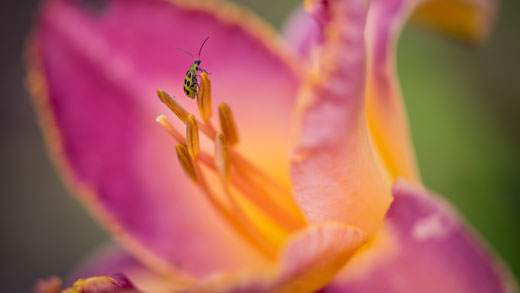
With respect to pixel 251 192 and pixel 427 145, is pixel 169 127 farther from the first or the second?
pixel 427 145

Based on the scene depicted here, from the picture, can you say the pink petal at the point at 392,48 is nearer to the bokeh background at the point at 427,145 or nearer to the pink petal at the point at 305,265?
the pink petal at the point at 305,265

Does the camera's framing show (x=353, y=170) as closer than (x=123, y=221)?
Yes

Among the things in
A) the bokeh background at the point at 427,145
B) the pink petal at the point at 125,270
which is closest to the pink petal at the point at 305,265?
the pink petal at the point at 125,270

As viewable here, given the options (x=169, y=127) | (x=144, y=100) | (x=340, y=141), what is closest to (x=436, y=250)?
(x=340, y=141)

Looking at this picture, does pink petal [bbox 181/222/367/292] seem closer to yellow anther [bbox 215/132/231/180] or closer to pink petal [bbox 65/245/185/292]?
yellow anther [bbox 215/132/231/180]

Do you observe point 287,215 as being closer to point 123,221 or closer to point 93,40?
point 123,221

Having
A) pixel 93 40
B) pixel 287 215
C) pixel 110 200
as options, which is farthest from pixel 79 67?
pixel 287 215
